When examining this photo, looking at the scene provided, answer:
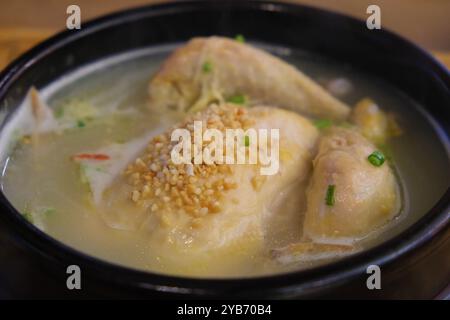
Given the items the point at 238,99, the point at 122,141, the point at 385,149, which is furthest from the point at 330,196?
the point at 122,141

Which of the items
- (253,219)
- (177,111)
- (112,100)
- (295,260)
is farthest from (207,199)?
(112,100)

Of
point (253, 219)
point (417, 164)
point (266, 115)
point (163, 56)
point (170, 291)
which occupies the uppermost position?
point (163, 56)

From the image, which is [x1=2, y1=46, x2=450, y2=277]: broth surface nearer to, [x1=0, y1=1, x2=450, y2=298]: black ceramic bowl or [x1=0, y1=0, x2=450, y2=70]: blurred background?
[x1=0, y1=1, x2=450, y2=298]: black ceramic bowl

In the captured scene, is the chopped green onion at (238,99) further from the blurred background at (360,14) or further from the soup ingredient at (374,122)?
the blurred background at (360,14)

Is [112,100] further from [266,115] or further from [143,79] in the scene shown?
[266,115]

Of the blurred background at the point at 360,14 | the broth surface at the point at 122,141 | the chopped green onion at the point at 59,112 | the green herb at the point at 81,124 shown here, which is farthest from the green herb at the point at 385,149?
the blurred background at the point at 360,14
